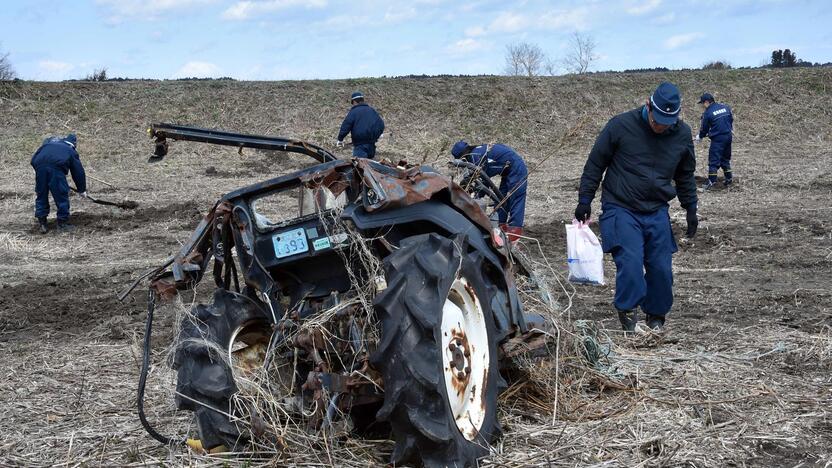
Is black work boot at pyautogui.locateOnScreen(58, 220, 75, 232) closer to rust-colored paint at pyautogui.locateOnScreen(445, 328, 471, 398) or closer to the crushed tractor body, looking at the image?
the crushed tractor body

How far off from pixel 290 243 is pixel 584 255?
3945mm

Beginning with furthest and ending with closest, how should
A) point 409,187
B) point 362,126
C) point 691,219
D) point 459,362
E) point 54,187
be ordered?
1. point 362,126
2. point 54,187
3. point 691,219
4. point 409,187
5. point 459,362

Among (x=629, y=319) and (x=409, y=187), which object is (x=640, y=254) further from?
(x=409, y=187)

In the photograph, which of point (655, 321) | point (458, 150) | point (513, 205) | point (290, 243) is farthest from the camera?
point (513, 205)

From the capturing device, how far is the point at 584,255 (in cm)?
793

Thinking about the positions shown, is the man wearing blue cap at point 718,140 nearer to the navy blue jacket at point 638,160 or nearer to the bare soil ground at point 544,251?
the bare soil ground at point 544,251

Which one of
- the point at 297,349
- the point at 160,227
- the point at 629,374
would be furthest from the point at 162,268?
the point at 160,227

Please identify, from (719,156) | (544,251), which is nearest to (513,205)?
(544,251)

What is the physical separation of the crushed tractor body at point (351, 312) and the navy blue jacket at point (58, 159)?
37.5 feet

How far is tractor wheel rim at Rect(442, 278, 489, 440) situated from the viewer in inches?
168

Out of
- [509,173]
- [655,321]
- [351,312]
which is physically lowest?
[655,321]

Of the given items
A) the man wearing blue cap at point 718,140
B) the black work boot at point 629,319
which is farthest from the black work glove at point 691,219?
the man wearing blue cap at point 718,140

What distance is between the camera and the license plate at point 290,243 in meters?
4.55

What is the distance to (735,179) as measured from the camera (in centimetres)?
1905
